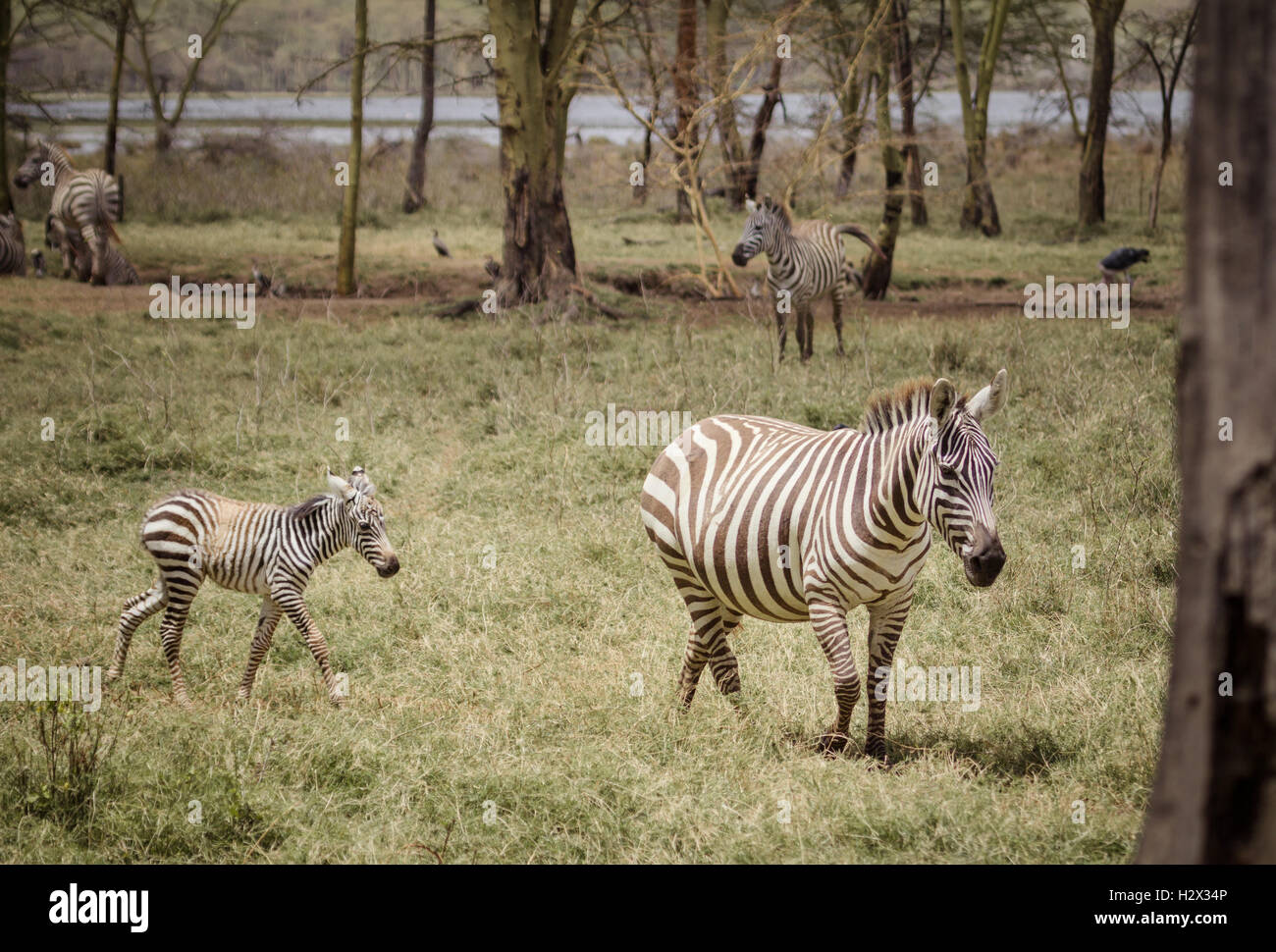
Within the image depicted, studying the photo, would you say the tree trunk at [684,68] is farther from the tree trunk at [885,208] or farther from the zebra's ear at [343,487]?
the zebra's ear at [343,487]

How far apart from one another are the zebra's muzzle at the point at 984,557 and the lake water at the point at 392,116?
29.0 meters

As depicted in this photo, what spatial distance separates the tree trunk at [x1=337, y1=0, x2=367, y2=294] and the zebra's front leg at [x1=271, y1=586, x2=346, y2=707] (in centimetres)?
1009

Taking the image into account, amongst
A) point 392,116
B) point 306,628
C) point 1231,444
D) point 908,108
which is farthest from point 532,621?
point 392,116

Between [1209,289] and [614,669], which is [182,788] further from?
[1209,289]

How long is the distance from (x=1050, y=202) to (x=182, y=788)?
26812 millimetres

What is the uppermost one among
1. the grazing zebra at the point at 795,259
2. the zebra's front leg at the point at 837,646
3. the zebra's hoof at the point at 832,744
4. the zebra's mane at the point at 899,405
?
the grazing zebra at the point at 795,259

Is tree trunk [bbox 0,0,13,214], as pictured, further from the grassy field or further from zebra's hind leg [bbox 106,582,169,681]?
zebra's hind leg [bbox 106,582,169,681]

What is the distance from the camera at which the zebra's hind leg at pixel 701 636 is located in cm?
532

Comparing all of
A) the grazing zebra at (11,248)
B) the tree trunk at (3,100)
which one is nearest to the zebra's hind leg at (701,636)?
the grazing zebra at (11,248)

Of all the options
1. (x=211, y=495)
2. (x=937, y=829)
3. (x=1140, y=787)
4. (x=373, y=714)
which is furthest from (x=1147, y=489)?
(x=211, y=495)

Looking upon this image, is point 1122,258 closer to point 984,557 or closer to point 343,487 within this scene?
point 984,557

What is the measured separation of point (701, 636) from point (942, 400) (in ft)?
5.27

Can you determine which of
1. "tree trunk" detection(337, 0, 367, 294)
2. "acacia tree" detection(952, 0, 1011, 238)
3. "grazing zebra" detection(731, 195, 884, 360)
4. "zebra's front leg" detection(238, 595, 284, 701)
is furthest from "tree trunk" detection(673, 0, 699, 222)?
"zebra's front leg" detection(238, 595, 284, 701)

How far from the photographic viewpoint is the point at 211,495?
5.73m
